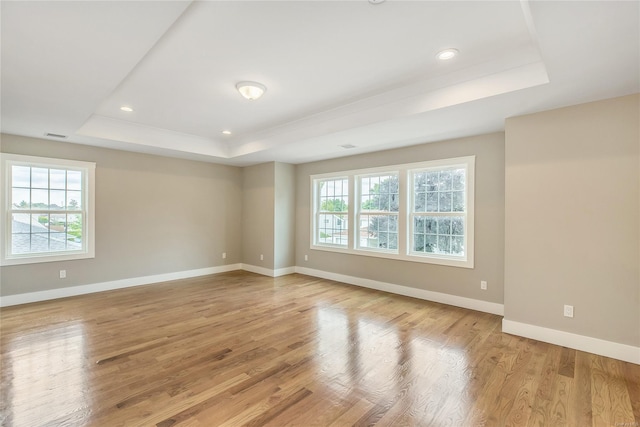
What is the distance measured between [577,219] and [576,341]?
1.20m

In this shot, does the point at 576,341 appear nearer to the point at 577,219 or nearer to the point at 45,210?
the point at 577,219

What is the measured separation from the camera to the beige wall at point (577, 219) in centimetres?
272

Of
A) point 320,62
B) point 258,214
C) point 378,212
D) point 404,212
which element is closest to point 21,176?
point 258,214

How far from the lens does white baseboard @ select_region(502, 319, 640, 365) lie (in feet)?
8.87

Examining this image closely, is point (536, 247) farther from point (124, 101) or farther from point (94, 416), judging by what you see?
point (124, 101)

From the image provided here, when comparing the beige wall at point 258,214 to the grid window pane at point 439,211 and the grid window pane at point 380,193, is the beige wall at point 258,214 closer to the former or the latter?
the grid window pane at point 380,193

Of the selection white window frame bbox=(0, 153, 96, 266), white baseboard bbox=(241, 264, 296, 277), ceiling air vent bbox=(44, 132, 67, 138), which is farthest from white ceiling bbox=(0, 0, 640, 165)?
white baseboard bbox=(241, 264, 296, 277)

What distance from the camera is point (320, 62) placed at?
270 cm

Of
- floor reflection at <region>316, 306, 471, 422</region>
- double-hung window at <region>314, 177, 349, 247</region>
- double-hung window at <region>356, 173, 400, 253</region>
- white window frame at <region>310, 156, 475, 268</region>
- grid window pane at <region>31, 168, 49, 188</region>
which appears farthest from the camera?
double-hung window at <region>314, 177, 349, 247</region>

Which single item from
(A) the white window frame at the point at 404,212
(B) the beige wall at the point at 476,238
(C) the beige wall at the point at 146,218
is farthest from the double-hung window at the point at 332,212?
(C) the beige wall at the point at 146,218

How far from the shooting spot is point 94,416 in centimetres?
193

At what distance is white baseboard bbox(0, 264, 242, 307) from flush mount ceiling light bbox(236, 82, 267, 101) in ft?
13.8

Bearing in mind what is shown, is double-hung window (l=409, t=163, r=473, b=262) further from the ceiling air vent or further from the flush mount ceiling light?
the ceiling air vent

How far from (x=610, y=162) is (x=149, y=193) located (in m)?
6.55
